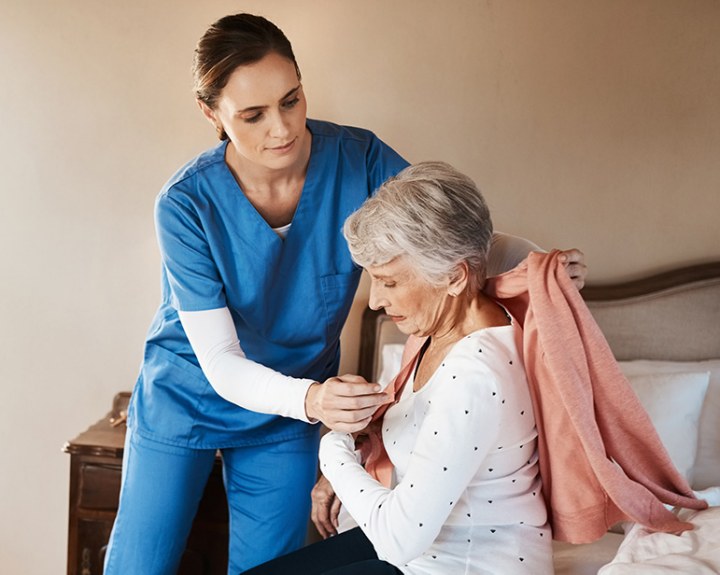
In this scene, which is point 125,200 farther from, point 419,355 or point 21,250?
point 419,355

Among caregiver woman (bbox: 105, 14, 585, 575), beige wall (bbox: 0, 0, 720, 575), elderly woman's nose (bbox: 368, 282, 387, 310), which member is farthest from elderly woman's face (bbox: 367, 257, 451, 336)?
beige wall (bbox: 0, 0, 720, 575)

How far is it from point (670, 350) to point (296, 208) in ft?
4.32

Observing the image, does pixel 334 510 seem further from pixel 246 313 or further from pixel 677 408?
pixel 677 408

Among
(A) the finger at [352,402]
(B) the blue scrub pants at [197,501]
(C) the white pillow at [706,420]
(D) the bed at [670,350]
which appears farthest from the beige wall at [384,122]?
(A) the finger at [352,402]

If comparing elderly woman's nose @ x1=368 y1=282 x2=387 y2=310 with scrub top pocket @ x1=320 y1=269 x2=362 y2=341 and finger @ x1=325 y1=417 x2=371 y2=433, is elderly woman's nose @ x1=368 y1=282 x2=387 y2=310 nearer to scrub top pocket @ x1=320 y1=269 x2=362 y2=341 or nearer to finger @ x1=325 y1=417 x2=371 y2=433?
finger @ x1=325 y1=417 x2=371 y2=433

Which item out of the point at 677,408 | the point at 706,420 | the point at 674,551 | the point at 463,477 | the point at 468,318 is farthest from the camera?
the point at 706,420

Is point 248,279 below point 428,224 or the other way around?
below

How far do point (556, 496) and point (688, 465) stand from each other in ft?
3.27

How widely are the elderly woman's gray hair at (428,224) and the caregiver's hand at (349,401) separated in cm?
23

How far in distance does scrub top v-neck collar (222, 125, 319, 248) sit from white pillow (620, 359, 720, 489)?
1.13 meters

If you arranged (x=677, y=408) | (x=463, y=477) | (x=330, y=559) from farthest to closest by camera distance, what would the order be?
(x=677, y=408) → (x=330, y=559) → (x=463, y=477)

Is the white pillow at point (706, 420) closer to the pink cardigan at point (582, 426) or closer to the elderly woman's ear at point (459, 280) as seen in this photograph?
the pink cardigan at point (582, 426)

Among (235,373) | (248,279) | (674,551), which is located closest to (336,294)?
(248,279)

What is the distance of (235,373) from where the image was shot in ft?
5.89
